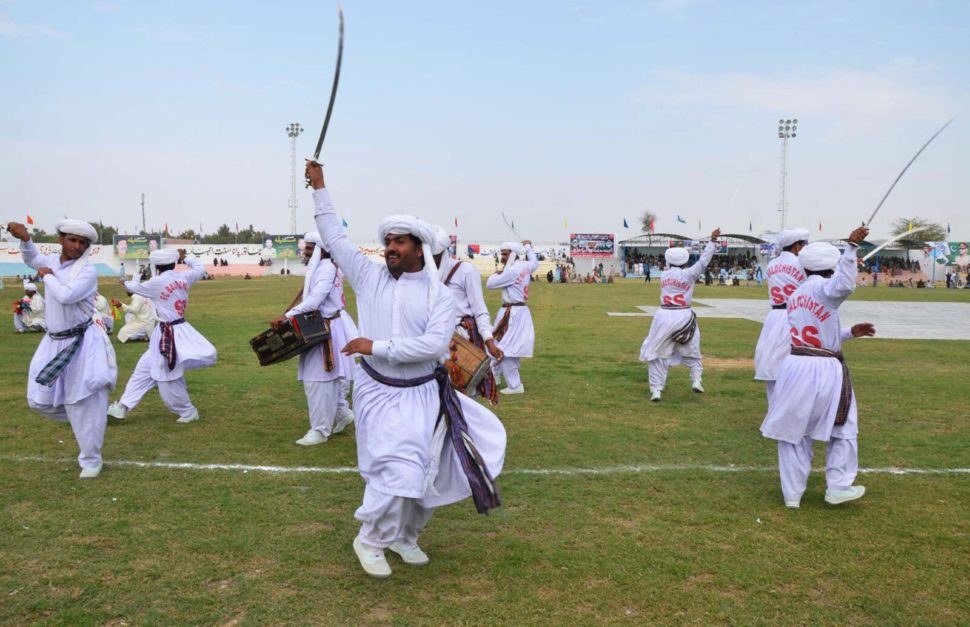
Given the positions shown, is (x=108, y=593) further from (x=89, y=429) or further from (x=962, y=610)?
(x=962, y=610)

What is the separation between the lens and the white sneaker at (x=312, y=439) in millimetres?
7470

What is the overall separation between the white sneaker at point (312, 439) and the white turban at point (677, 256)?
16.8 feet

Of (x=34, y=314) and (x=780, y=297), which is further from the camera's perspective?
(x=34, y=314)

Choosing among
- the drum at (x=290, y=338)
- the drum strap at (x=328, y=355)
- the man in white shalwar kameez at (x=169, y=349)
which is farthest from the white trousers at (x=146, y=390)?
the drum strap at (x=328, y=355)

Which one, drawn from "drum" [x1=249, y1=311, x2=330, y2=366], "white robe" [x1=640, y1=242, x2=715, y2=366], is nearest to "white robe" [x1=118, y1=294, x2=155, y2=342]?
"drum" [x1=249, y1=311, x2=330, y2=366]

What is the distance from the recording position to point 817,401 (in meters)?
5.52

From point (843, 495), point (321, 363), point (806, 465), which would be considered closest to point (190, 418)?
point (321, 363)

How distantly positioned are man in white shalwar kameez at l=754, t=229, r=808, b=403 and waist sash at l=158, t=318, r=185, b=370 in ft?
20.5

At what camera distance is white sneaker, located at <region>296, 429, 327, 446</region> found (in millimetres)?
7470

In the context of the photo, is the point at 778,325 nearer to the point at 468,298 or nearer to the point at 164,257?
the point at 468,298

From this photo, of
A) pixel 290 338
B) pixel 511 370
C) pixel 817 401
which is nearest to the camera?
pixel 817 401

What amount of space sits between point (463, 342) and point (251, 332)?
14.8 meters

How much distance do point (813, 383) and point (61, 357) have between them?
5.82 metres

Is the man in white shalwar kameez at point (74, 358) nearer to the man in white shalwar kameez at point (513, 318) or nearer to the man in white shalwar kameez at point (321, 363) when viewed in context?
the man in white shalwar kameez at point (321, 363)
